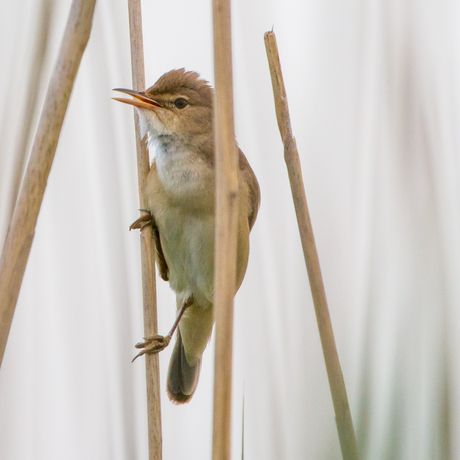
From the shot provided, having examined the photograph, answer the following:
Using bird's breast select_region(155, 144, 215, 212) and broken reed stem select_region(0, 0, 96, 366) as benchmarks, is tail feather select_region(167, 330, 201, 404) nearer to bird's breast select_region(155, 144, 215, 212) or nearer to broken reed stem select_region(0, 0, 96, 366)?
bird's breast select_region(155, 144, 215, 212)

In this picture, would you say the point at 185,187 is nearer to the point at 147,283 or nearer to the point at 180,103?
the point at 180,103

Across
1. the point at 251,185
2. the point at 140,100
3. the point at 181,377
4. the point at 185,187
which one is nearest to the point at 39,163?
the point at 140,100

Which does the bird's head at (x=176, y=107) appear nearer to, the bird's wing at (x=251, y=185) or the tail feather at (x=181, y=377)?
the bird's wing at (x=251, y=185)

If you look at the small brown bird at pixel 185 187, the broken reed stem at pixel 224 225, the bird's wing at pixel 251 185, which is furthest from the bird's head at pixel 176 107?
the broken reed stem at pixel 224 225

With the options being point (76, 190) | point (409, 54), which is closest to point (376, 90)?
point (409, 54)

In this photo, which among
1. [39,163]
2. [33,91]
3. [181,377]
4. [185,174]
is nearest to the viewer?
[39,163]

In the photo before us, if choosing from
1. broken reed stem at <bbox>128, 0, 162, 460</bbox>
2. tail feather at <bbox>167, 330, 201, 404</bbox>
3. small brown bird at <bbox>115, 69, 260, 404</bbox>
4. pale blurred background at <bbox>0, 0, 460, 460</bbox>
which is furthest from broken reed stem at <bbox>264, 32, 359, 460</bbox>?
tail feather at <bbox>167, 330, 201, 404</bbox>

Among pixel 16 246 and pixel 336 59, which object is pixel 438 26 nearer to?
pixel 336 59

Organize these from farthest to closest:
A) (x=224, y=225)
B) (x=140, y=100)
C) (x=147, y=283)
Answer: (x=140, y=100), (x=147, y=283), (x=224, y=225)
